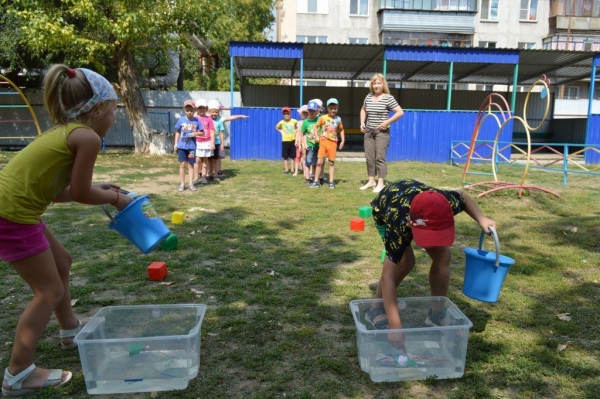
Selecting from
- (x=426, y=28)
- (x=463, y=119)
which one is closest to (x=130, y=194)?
(x=463, y=119)

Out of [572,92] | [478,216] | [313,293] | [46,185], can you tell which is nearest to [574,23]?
[572,92]

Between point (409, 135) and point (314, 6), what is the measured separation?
1996 cm

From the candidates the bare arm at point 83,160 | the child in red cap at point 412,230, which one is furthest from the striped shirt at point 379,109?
the bare arm at point 83,160

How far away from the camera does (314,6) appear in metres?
32.1

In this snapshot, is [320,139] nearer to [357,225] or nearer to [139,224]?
[357,225]

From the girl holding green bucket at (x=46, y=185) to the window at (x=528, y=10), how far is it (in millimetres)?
37764

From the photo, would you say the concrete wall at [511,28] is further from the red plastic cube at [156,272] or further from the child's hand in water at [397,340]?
the child's hand in water at [397,340]

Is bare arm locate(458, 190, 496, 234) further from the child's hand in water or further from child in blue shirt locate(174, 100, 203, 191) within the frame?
child in blue shirt locate(174, 100, 203, 191)

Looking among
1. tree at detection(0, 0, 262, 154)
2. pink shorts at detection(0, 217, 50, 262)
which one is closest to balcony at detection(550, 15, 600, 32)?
tree at detection(0, 0, 262, 154)

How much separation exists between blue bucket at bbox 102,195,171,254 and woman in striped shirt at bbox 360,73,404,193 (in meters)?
5.67

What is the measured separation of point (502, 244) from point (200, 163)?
6.25 meters

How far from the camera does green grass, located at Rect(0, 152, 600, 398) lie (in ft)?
8.26

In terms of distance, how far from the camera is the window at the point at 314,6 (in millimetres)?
31891

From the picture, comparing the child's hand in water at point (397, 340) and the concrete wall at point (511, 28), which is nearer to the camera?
the child's hand in water at point (397, 340)
